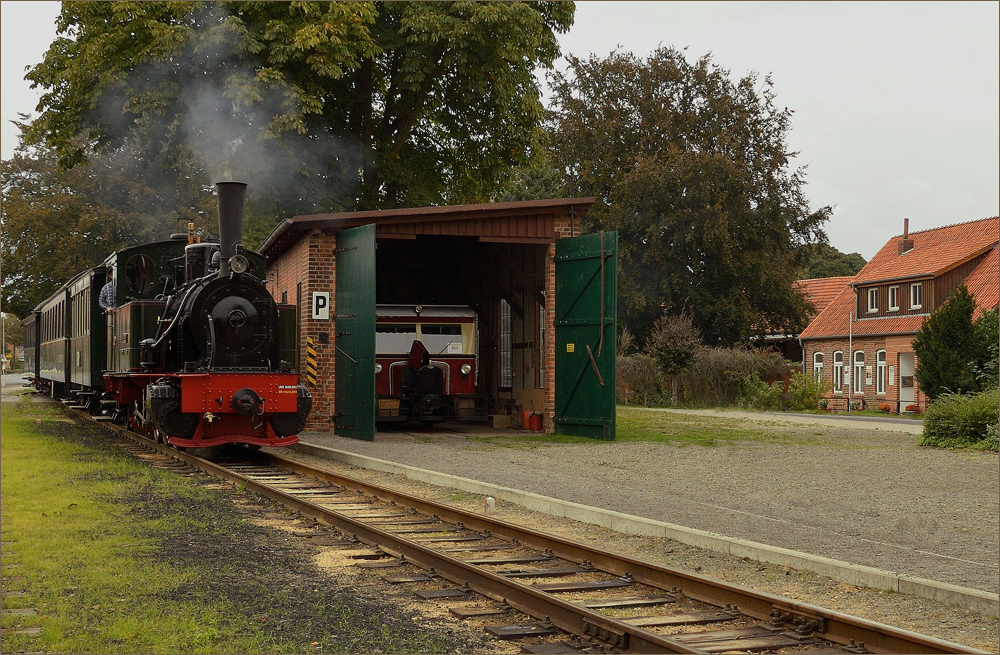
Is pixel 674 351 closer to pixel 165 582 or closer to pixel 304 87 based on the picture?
pixel 304 87

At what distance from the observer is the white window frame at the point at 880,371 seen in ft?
124

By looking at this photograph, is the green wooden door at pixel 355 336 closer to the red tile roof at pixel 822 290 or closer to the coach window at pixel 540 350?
the coach window at pixel 540 350

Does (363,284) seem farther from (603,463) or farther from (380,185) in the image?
(380,185)

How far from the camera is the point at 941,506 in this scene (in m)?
10.9

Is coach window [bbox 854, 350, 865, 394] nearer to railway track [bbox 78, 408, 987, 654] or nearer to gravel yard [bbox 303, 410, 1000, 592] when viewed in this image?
gravel yard [bbox 303, 410, 1000, 592]

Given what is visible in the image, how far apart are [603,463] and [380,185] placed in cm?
1616

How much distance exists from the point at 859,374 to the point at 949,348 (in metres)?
11.2

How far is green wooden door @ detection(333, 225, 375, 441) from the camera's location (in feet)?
58.3

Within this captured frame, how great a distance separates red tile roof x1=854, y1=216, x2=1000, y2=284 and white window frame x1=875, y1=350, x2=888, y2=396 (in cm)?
283

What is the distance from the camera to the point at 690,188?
145 feet

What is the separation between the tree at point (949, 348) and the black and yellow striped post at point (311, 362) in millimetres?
17167

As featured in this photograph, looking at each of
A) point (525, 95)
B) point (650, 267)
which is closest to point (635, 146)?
point (650, 267)

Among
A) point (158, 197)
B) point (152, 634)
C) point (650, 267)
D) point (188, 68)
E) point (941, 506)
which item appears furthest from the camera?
point (650, 267)

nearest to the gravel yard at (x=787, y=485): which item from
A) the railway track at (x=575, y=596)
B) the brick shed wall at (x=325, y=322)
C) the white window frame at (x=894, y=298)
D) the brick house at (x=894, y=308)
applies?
the brick shed wall at (x=325, y=322)
